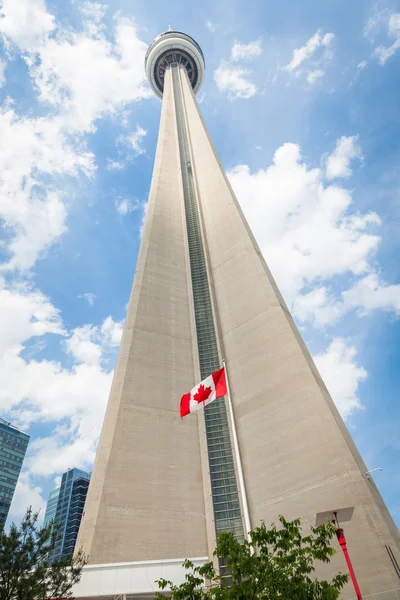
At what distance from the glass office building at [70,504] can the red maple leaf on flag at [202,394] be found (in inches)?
3352

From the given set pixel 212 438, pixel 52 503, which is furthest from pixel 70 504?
pixel 212 438

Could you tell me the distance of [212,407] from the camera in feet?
69.3

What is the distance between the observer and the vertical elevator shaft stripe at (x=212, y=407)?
17.5 metres

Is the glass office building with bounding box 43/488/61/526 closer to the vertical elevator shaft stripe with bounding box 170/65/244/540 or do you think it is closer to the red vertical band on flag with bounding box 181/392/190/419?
the vertical elevator shaft stripe with bounding box 170/65/244/540

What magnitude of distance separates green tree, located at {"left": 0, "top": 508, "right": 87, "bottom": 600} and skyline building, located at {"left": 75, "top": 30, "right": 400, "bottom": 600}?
11.9ft

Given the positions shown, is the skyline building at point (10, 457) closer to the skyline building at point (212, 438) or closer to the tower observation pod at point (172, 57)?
the skyline building at point (212, 438)

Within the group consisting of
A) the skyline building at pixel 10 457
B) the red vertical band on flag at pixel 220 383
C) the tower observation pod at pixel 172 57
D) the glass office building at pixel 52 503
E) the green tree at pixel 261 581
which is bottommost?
the green tree at pixel 261 581

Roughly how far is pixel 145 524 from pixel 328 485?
23.4 ft

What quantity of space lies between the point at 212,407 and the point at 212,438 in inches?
65.4

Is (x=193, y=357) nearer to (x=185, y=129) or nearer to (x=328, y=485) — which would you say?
(x=328, y=485)

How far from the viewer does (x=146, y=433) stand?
18484mm

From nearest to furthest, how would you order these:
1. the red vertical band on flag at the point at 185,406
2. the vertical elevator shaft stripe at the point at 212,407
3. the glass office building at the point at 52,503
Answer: the red vertical band on flag at the point at 185,406
the vertical elevator shaft stripe at the point at 212,407
the glass office building at the point at 52,503

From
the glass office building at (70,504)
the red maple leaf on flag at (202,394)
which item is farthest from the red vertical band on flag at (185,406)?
the glass office building at (70,504)

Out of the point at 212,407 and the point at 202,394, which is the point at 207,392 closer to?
the point at 202,394
